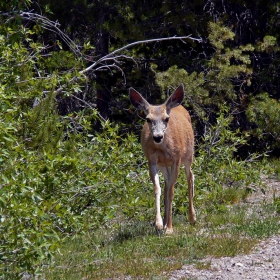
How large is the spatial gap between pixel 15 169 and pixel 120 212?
5.10 metres

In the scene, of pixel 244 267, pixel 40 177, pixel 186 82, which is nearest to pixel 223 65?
pixel 186 82

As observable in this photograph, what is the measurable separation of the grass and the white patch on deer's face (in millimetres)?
1297

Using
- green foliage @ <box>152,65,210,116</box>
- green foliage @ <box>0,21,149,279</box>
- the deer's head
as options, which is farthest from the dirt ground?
green foliage @ <box>152,65,210,116</box>

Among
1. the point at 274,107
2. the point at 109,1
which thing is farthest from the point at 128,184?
the point at 109,1

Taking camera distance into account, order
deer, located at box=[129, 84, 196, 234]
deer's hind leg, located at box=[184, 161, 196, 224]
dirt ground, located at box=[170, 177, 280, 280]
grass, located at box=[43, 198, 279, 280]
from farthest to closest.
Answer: deer's hind leg, located at box=[184, 161, 196, 224]
deer, located at box=[129, 84, 196, 234]
grass, located at box=[43, 198, 279, 280]
dirt ground, located at box=[170, 177, 280, 280]

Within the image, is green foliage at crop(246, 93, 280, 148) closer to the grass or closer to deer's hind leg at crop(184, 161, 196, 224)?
deer's hind leg at crop(184, 161, 196, 224)

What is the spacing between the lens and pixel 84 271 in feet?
25.6

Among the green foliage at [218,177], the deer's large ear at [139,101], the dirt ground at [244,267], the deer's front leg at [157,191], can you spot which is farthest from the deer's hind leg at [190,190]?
the dirt ground at [244,267]

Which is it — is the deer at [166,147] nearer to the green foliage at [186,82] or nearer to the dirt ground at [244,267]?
the dirt ground at [244,267]

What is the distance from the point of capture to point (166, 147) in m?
10.1

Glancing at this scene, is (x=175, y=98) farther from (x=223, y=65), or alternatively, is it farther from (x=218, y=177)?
(x=223, y=65)

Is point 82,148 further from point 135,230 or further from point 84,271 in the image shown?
point 84,271

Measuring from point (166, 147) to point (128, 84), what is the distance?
5858 mm

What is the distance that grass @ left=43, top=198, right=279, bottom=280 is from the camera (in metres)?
7.75
